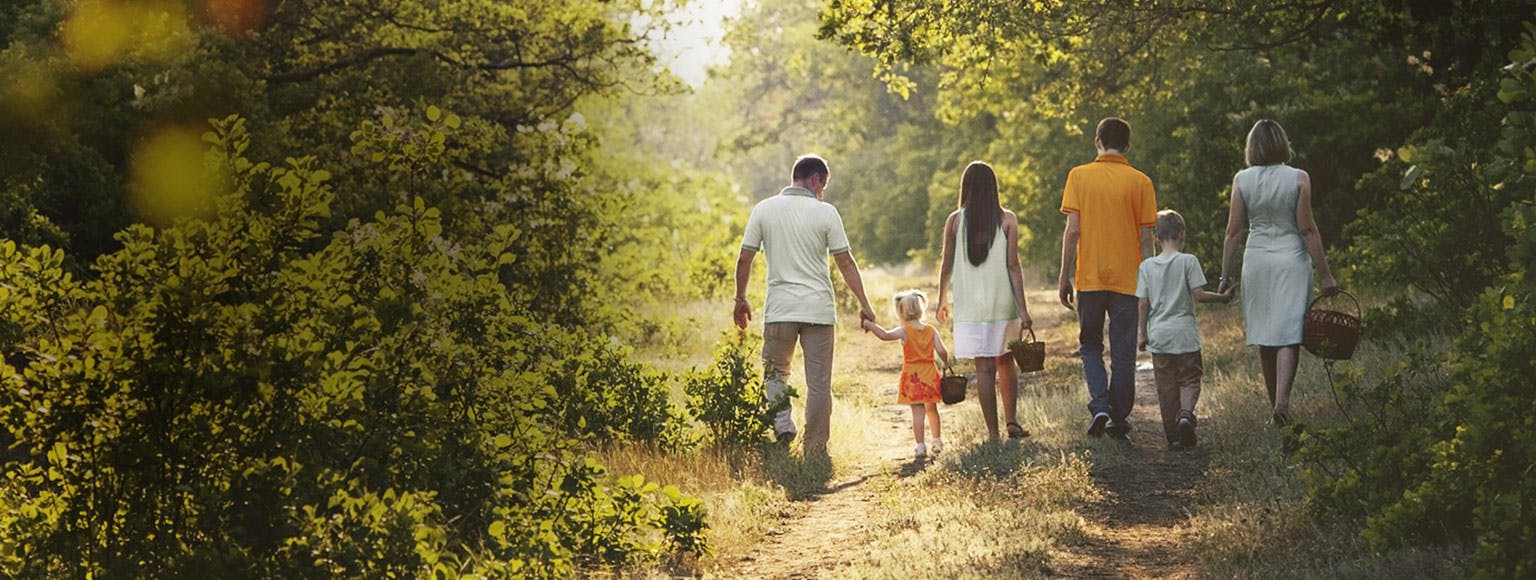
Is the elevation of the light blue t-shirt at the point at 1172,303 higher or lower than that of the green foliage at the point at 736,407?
higher

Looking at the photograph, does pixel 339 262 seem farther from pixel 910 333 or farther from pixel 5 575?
pixel 910 333

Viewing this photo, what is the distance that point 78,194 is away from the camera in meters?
10.8

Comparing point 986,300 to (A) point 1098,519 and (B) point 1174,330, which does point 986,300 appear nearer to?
(B) point 1174,330

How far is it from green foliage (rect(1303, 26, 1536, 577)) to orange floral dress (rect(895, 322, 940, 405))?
3219 millimetres

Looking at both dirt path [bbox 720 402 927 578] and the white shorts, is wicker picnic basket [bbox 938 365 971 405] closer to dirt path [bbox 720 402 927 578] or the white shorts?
the white shorts

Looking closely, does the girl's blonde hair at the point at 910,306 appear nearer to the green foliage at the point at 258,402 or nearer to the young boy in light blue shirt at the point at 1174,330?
the young boy in light blue shirt at the point at 1174,330

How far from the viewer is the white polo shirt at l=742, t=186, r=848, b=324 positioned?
9328mm

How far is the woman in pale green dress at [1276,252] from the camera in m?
8.84

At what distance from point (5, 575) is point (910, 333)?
5.90m

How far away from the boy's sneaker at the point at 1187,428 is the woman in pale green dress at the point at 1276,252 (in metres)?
0.53

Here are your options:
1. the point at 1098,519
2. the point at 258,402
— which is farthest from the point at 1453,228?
the point at 258,402

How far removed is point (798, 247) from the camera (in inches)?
368

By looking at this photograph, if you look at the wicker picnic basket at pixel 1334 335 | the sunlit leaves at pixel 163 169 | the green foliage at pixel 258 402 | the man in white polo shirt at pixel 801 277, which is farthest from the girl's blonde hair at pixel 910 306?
the sunlit leaves at pixel 163 169

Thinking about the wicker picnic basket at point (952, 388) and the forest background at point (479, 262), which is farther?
the wicker picnic basket at point (952, 388)
